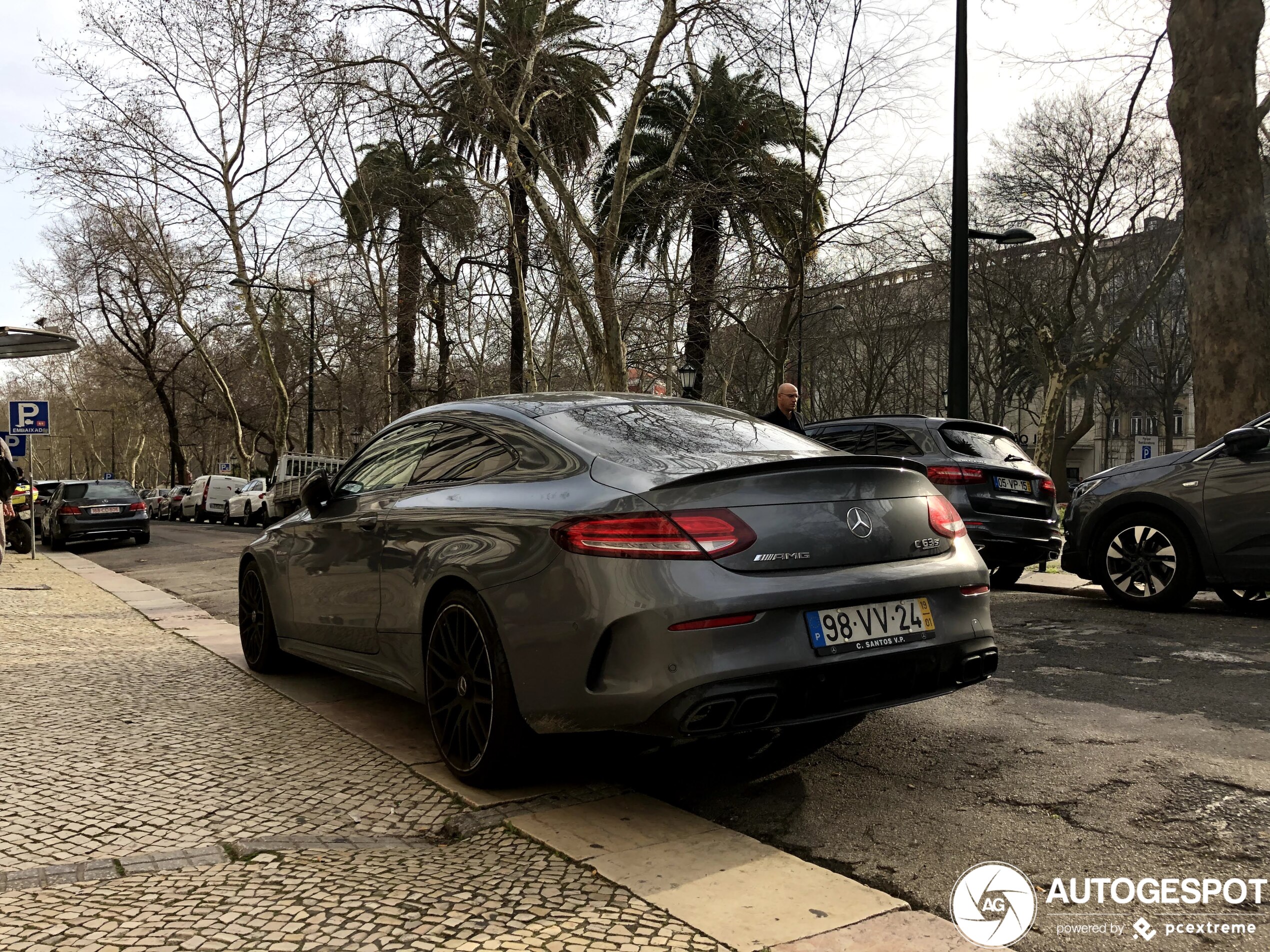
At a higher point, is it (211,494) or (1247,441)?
(1247,441)

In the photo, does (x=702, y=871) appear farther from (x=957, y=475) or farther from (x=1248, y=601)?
(x=1248, y=601)

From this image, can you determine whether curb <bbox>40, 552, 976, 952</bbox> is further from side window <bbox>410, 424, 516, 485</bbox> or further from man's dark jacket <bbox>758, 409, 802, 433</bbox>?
man's dark jacket <bbox>758, 409, 802, 433</bbox>

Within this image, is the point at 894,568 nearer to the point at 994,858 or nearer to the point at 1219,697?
the point at 994,858

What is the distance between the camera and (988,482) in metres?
8.96

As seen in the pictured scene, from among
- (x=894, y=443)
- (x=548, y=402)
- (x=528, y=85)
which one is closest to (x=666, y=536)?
(x=548, y=402)

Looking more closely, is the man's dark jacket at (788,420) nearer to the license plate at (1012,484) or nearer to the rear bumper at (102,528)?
the license plate at (1012,484)

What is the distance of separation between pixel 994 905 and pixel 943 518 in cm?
155

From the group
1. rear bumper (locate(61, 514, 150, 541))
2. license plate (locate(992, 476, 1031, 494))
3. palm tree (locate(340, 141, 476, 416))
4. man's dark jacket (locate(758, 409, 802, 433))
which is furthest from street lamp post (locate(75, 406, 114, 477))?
license plate (locate(992, 476, 1031, 494))

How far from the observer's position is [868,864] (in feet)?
10.3

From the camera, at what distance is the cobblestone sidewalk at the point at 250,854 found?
8.75 ft

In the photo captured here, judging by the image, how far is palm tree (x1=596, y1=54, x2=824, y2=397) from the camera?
17.1 m

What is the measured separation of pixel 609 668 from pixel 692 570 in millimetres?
421

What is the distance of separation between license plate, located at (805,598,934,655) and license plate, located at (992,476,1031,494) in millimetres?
5701

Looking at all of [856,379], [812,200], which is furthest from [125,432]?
[812,200]
